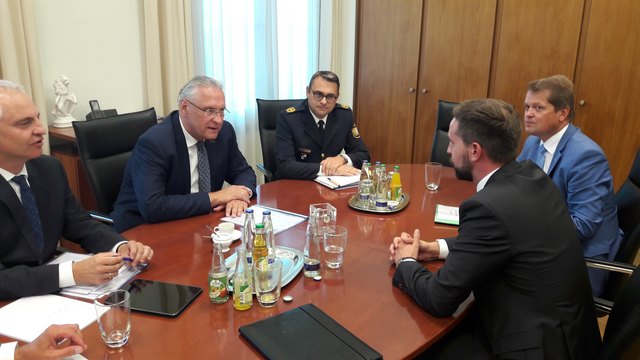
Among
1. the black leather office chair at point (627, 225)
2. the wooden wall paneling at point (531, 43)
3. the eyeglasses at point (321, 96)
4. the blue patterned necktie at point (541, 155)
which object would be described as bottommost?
the black leather office chair at point (627, 225)

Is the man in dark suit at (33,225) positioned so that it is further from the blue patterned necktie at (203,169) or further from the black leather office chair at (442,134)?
the black leather office chair at (442,134)

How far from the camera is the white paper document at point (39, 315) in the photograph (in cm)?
120

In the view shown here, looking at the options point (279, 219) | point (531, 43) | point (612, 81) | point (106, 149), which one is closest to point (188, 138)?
point (106, 149)

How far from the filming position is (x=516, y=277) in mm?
1382

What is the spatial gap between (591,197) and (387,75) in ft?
9.25

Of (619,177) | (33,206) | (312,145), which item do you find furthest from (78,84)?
(619,177)

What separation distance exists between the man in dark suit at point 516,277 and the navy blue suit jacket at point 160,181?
1020mm

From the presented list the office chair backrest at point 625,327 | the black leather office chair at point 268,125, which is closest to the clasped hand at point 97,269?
the office chair backrest at point 625,327

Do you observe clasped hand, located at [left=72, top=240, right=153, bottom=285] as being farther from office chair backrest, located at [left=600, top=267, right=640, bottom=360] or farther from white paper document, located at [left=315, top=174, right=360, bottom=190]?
office chair backrest, located at [left=600, top=267, right=640, bottom=360]

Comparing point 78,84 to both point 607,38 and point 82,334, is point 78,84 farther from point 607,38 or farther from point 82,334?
point 607,38

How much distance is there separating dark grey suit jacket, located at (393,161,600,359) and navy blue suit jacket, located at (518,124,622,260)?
2.42 feet

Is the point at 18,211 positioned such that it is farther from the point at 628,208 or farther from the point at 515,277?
the point at 628,208

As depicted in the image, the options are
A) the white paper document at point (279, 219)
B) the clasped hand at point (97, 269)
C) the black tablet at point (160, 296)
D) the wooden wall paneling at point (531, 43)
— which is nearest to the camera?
the black tablet at point (160, 296)

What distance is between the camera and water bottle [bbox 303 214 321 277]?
1.53 meters
